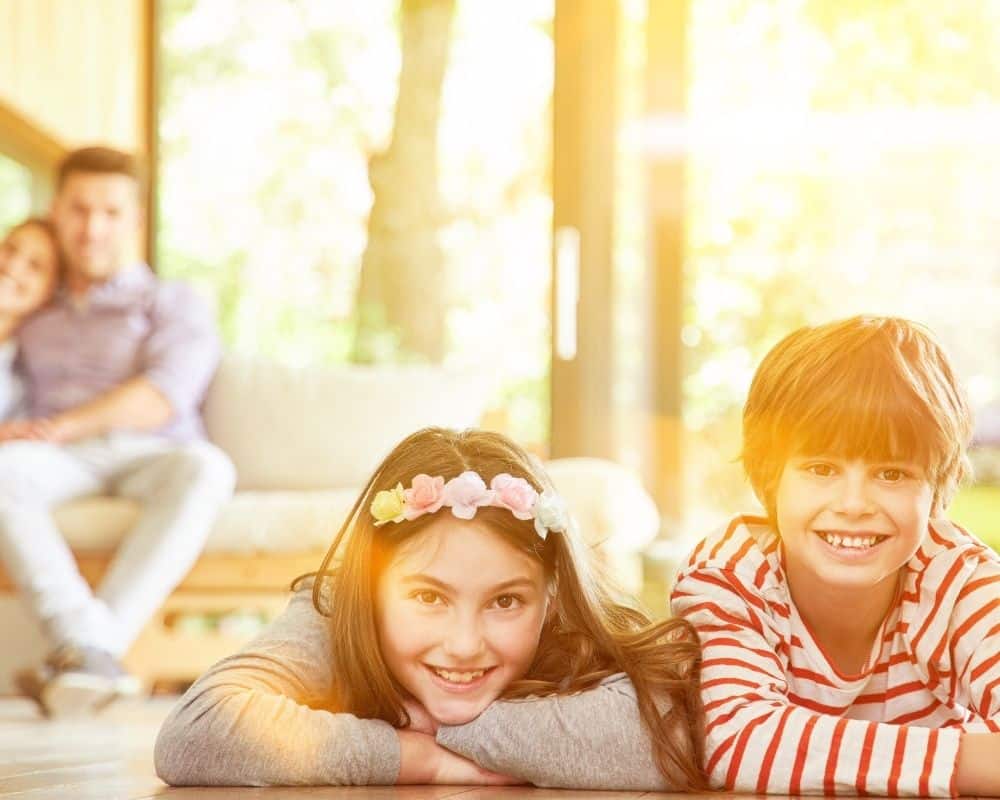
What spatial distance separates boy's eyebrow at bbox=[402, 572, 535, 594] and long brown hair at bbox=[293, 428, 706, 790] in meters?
0.04

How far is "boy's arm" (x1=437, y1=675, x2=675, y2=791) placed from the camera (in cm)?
168

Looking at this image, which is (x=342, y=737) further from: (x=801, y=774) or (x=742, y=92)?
(x=742, y=92)

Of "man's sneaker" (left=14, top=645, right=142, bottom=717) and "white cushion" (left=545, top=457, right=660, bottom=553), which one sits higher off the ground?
"white cushion" (left=545, top=457, right=660, bottom=553)

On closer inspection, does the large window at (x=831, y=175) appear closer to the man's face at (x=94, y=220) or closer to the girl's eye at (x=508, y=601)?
the man's face at (x=94, y=220)

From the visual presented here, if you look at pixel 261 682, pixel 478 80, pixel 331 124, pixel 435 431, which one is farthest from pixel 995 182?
pixel 261 682

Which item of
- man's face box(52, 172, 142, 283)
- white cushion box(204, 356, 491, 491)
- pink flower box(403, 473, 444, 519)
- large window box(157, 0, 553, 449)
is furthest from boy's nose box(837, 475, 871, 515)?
large window box(157, 0, 553, 449)

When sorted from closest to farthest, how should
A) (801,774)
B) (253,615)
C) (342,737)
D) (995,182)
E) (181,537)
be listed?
1. (801,774)
2. (342,737)
3. (181,537)
4. (253,615)
5. (995,182)

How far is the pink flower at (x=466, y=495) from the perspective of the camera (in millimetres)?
1730

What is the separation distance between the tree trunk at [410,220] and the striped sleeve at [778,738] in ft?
11.6

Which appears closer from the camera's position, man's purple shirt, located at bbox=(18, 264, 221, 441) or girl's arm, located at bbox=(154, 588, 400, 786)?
girl's arm, located at bbox=(154, 588, 400, 786)

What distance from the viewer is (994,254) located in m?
4.93

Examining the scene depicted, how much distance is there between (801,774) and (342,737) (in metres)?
0.47

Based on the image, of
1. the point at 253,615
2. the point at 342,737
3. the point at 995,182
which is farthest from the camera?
the point at 995,182

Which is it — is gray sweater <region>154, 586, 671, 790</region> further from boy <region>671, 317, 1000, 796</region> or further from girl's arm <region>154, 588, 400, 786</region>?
boy <region>671, 317, 1000, 796</region>
